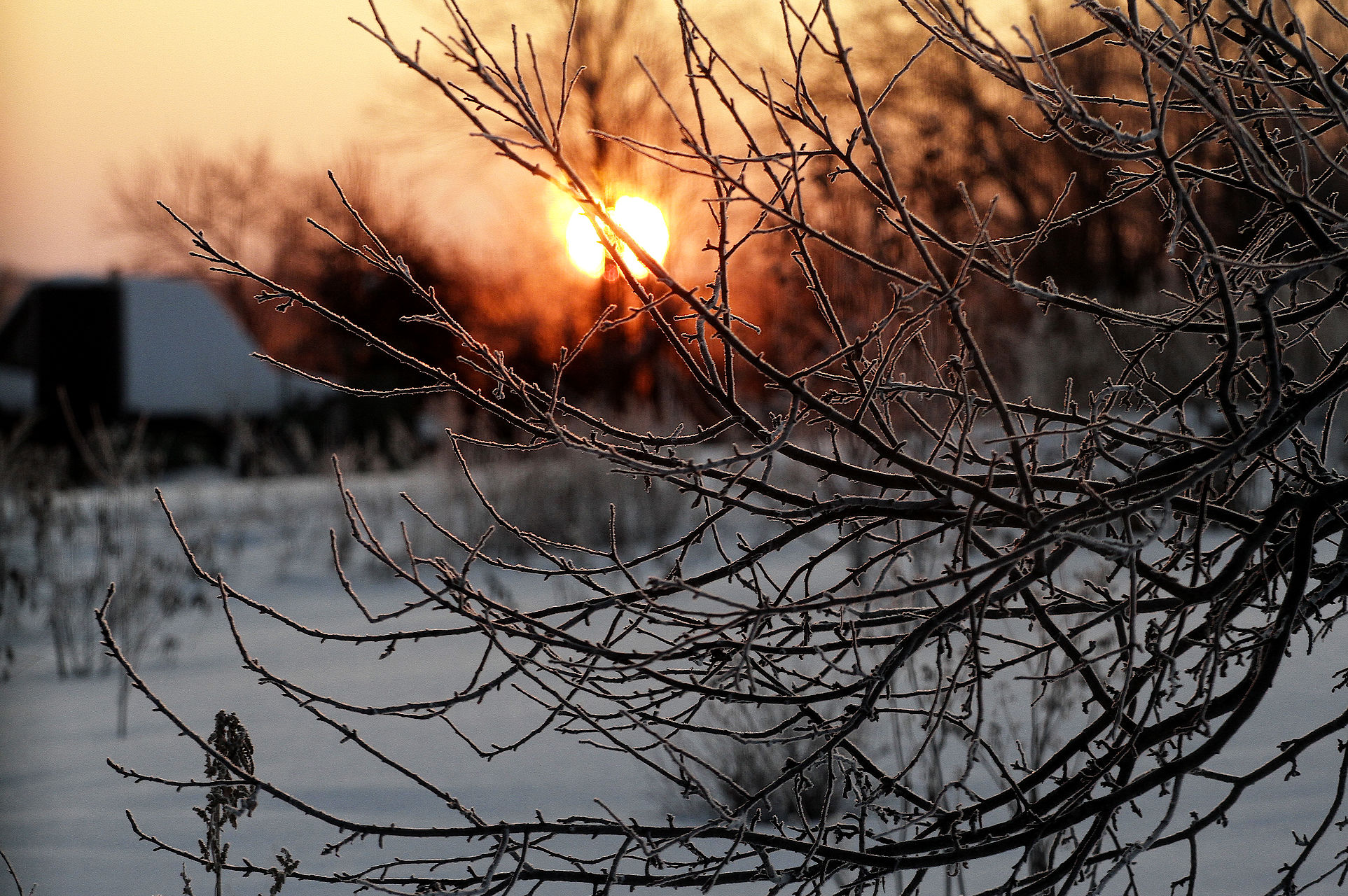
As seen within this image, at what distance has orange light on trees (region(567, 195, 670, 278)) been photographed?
1.26 meters

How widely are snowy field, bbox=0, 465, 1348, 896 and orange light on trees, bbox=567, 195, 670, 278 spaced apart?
2.91 feet

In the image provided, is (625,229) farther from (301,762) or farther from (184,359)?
(184,359)

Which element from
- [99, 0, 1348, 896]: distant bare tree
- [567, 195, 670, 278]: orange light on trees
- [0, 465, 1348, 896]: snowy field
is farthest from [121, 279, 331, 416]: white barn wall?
[99, 0, 1348, 896]: distant bare tree

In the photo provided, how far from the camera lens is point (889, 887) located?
3289mm

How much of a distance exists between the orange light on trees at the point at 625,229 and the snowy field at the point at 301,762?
89 cm

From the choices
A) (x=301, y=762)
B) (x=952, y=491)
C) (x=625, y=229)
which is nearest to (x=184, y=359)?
(x=301, y=762)

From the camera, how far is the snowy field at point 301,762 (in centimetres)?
299

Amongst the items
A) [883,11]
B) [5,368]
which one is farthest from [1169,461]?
[5,368]

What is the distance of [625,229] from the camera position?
1.12m

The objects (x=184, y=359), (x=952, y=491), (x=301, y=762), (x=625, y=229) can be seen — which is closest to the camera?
(x=625, y=229)

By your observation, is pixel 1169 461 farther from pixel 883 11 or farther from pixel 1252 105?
pixel 883 11

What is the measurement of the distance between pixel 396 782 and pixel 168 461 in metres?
15.5

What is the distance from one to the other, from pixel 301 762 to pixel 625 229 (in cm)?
325

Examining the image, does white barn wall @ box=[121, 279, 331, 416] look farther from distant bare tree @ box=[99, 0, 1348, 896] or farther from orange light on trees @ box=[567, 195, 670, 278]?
distant bare tree @ box=[99, 0, 1348, 896]
